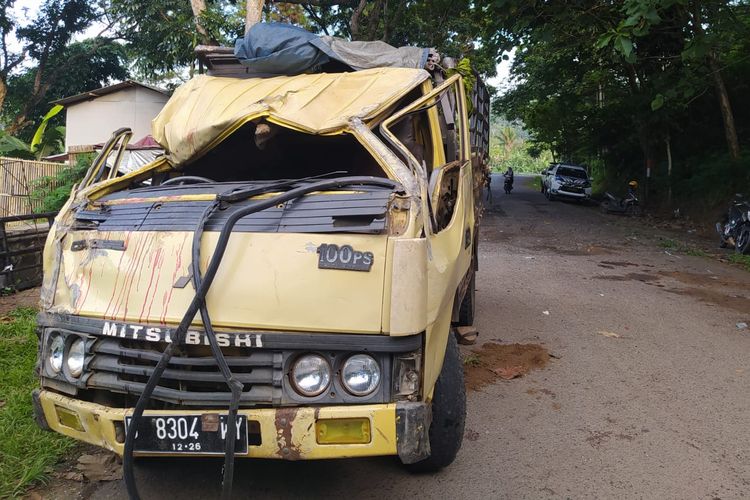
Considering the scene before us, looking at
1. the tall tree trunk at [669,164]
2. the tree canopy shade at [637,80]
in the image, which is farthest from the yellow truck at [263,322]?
the tall tree trunk at [669,164]

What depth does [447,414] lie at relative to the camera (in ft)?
9.64

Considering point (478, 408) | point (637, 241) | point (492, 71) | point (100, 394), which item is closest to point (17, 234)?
point (100, 394)

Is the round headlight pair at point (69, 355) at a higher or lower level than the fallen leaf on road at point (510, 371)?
higher

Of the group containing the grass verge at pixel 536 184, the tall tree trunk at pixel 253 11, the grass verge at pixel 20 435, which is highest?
the tall tree trunk at pixel 253 11

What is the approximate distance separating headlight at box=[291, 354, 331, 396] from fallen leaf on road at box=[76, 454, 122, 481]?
1.52 m

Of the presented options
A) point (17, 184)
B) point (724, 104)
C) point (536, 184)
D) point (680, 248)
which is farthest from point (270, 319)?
point (536, 184)

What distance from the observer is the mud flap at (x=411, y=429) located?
2326 mm

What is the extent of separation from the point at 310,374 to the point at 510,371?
2.77m

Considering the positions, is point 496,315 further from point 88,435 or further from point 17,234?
point 17,234

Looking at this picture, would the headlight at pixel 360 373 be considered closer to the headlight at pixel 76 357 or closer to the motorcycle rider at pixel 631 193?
the headlight at pixel 76 357

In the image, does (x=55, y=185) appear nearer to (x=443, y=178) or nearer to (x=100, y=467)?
(x=100, y=467)

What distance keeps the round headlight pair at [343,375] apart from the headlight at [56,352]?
111 cm

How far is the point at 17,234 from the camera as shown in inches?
289

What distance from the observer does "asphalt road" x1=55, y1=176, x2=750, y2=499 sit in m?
3.05
